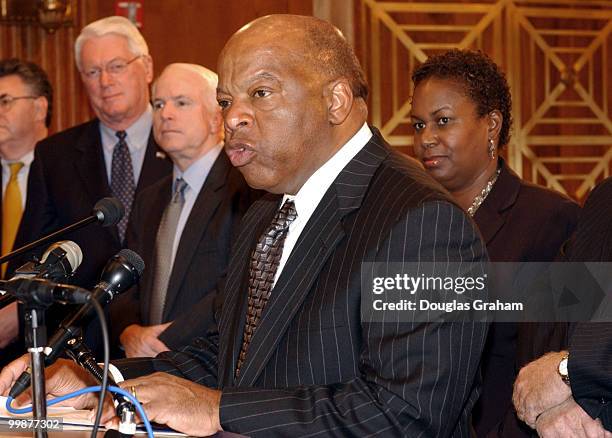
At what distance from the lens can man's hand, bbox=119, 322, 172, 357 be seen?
3891 mm

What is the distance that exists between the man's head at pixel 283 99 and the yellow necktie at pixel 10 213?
120 inches

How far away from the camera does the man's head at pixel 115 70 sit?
503cm

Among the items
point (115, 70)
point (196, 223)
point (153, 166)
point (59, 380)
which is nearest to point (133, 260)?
point (59, 380)

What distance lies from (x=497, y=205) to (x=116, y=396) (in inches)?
78.6

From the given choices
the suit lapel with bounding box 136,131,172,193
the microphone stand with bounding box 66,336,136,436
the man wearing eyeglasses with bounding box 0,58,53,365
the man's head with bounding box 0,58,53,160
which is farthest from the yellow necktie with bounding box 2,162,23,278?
the microphone stand with bounding box 66,336,136,436

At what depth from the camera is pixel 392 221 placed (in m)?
2.39

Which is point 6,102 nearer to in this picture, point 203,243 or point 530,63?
point 203,243

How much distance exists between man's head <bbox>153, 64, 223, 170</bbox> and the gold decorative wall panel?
2.22 metres

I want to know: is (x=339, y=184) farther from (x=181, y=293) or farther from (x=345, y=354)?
(x=181, y=293)

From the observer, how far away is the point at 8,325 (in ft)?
16.0

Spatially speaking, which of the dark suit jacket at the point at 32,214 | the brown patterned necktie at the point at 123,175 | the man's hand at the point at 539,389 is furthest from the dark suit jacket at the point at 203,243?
the man's hand at the point at 539,389

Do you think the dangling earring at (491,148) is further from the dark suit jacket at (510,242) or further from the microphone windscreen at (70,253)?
the microphone windscreen at (70,253)

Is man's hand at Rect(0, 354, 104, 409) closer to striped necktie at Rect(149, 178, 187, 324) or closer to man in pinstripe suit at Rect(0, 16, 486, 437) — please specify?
man in pinstripe suit at Rect(0, 16, 486, 437)

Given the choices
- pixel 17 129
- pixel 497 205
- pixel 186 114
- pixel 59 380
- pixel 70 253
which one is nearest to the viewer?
pixel 70 253
